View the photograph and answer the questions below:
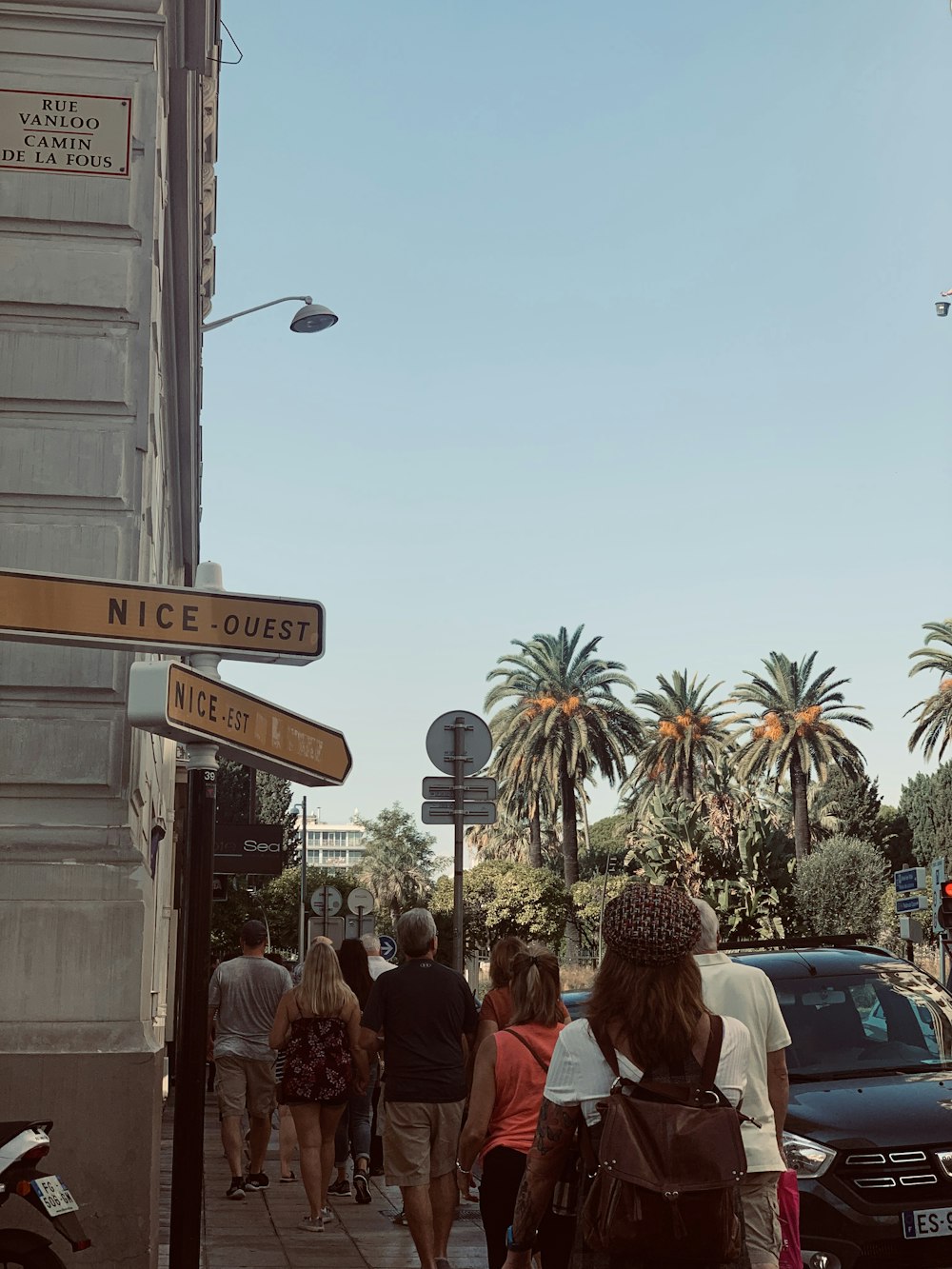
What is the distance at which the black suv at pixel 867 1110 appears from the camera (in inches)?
277

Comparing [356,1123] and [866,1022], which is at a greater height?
[866,1022]

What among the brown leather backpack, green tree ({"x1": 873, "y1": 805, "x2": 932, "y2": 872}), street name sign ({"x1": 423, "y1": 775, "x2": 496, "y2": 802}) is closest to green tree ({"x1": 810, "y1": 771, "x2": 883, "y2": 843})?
green tree ({"x1": 873, "y1": 805, "x2": 932, "y2": 872})

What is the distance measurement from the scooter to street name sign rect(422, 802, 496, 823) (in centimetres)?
695

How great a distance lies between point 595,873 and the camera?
281 feet

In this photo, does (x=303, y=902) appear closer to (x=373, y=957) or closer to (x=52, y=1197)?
(x=373, y=957)

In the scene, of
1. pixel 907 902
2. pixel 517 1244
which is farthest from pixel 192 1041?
pixel 907 902

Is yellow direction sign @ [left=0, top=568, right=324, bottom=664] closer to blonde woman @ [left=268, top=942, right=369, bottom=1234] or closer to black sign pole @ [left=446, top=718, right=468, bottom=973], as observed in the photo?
blonde woman @ [left=268, top=942, right=369, bottom=1234]

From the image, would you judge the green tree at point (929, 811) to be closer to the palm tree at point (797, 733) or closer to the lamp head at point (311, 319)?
the palm tree at point (797, 733)

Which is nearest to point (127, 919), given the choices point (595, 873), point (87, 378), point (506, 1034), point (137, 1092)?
point (137, 1092)

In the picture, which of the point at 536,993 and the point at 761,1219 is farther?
the point at 536,993

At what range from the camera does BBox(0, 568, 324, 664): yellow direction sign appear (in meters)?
5.54

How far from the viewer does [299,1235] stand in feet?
31.0

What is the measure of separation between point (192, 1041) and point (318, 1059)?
4838mm

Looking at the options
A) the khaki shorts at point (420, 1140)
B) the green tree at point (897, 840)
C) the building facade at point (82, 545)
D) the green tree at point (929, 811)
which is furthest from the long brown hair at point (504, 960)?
the green tree at point (897, 840)
